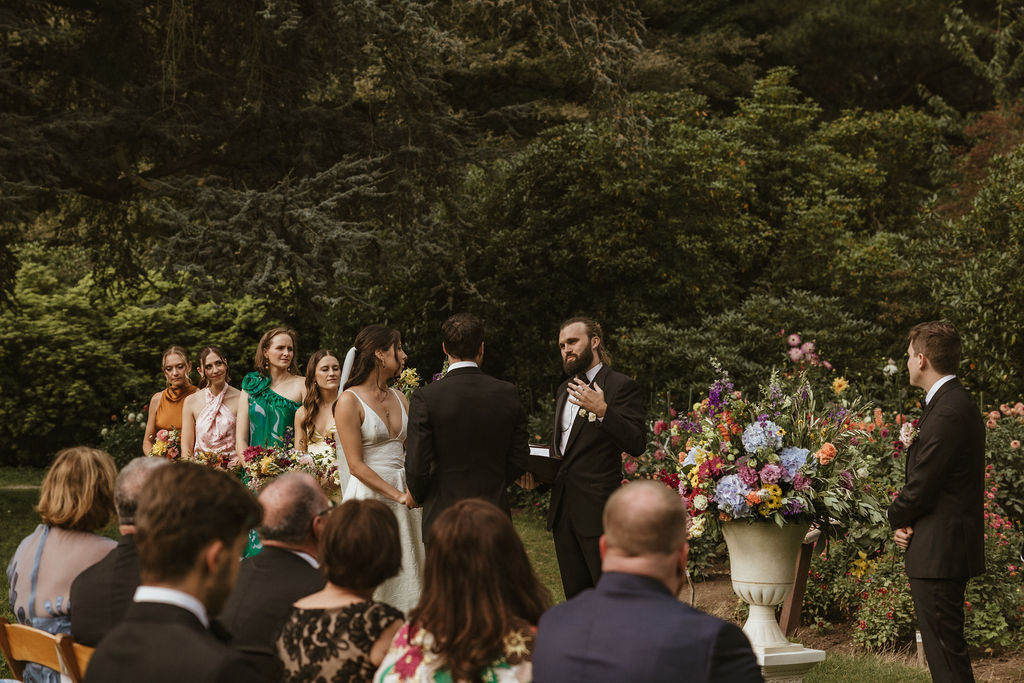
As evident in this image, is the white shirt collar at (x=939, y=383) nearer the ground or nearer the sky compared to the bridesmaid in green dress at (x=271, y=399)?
nearer the sky

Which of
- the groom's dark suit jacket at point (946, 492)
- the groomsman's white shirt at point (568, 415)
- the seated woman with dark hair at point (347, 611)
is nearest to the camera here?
the seated woman with dark hair at point (347, 611)

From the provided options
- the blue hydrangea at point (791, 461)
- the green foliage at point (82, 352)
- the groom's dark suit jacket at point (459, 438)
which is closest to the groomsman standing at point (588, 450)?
the groom's dark suit jacket at point (459, 438)

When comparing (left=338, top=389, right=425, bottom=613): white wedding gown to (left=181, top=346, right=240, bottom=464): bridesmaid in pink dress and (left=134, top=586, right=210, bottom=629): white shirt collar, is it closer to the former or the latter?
(left=181, top=346, right=240, bottom=464): bridesmaid in pink dress

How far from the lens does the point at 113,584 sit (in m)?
3.53

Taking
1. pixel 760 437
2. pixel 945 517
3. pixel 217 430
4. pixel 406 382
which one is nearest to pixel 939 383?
pixel 945 517

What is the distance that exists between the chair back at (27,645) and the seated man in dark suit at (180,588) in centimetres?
138

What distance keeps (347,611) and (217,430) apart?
4.52 metres

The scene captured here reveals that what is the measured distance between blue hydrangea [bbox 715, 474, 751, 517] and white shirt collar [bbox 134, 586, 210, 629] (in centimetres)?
296

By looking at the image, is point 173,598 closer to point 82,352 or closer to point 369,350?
Answer: point 369,350

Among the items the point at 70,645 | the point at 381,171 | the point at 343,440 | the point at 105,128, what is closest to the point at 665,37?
the point at 381,171

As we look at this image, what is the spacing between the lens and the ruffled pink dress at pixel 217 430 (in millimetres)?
7281

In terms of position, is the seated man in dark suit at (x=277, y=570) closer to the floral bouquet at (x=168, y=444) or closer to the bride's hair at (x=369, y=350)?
the bride's hair at (x=369, y=350)

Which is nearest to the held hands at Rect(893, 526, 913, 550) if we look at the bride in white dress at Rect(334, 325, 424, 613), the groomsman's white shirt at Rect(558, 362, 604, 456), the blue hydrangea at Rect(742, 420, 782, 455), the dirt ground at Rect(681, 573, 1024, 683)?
the blue hydrangea at Rect(742, 420, 782, 455)

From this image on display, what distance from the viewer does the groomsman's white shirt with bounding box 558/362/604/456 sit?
19.3ft
